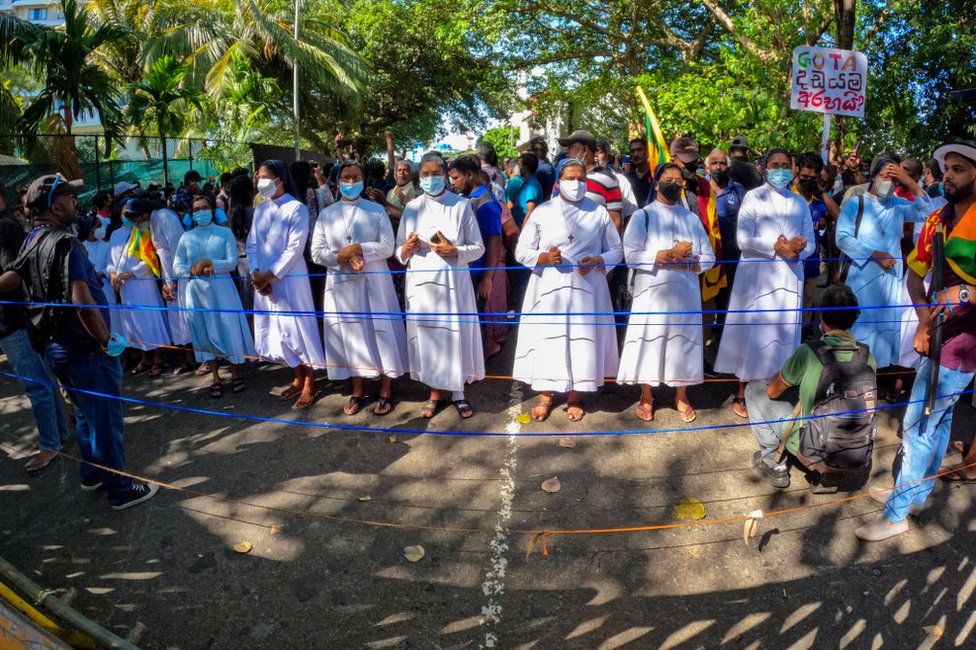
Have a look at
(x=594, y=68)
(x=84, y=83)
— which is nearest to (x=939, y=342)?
(x=84, y=83)

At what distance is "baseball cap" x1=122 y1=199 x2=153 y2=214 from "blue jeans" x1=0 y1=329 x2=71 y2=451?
6.67ft

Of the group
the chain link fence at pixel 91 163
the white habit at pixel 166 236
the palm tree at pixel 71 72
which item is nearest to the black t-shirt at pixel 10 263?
the white habit at pixel 166 236

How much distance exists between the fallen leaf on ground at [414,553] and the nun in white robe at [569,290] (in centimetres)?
177

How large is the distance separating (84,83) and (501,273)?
10721 millimetres

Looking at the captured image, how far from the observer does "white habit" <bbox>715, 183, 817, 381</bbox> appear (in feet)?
16.6

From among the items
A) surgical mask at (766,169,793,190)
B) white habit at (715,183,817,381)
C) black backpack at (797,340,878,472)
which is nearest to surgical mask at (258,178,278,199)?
white habit at (715,183,817,381)

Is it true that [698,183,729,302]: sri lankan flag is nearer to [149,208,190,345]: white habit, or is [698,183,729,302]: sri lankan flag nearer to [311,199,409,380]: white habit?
[311,199,409,380]: white habit

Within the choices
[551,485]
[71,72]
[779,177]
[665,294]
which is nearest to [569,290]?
[665,294]

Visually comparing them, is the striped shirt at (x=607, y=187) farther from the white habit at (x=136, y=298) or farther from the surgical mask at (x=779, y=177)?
the white habit at (x=136, y=298)

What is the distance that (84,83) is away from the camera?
12602mm

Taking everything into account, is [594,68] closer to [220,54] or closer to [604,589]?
[220,54]

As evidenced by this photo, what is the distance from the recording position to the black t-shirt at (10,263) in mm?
4324

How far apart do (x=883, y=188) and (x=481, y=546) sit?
4056 millimetres

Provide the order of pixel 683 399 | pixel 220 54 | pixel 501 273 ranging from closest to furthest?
pixel 683 399, pixel 501 273, pixel 220 54
